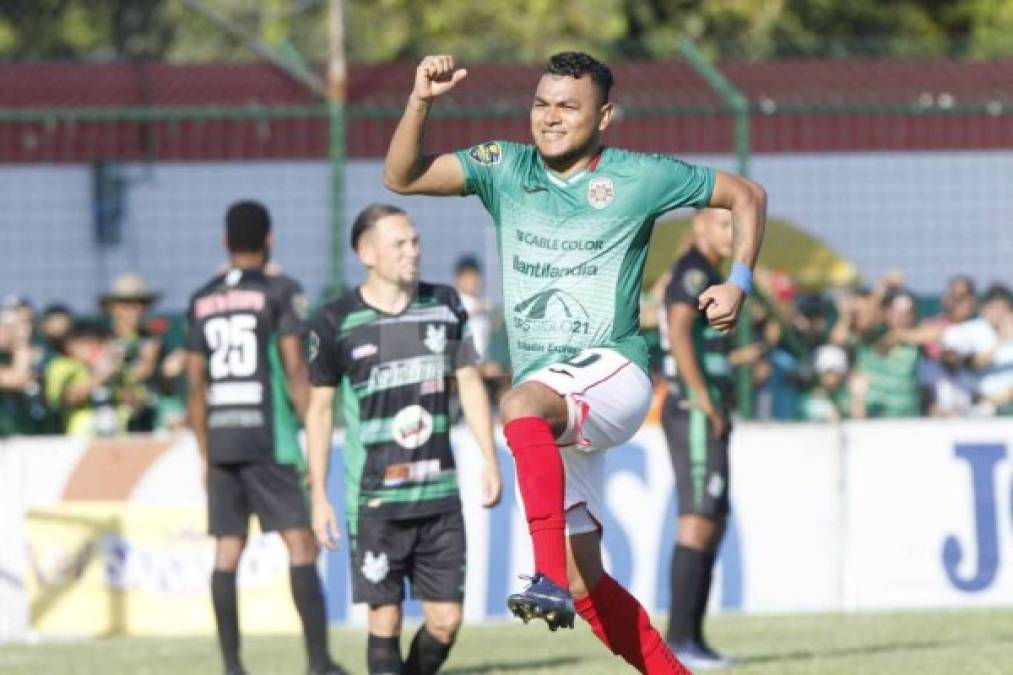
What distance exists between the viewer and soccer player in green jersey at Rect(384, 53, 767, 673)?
6.96m

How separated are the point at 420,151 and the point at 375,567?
215 centimetres

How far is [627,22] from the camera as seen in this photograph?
2756 cm

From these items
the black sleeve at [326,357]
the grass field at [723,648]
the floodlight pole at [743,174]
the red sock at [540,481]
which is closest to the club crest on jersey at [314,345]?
the black sleeve at [326,357]

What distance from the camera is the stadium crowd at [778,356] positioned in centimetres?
1410

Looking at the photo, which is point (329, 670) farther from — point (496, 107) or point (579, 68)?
point (496, 107)

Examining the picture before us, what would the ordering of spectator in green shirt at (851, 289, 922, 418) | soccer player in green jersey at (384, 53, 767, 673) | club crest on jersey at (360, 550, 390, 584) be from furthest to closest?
spectator in green shirt at (851, 289, 922, 418)
club crest on jersey at (360, 550, 390, 584)
soccer player in green jersey at (384, 53, 767, 673)

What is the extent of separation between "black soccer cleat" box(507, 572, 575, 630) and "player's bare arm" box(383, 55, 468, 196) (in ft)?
4.66

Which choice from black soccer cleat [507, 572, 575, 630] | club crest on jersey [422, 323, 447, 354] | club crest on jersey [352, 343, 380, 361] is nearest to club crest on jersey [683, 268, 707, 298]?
club crest on jersey [422, 323, 447, 354]

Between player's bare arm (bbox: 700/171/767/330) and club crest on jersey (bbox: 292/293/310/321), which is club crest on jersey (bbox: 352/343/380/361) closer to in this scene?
club crest on jersey (bbox: 292/293/310/321)

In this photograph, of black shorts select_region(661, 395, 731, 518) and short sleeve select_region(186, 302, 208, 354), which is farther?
black shorts select_region(661, 395, 731, 518)

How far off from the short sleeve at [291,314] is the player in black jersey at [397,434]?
112 centimetres

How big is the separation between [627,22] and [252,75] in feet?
38.1

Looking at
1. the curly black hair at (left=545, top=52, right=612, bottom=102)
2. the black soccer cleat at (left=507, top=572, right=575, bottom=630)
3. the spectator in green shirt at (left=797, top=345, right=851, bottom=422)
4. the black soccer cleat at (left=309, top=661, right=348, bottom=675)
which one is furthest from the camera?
the spectator in green shirt at (left=797, top=345, right=851, bottom=422)

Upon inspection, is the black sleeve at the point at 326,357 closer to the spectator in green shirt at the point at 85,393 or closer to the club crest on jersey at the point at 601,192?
the club crest on jersey at the point at 601,192
